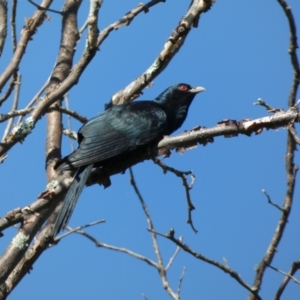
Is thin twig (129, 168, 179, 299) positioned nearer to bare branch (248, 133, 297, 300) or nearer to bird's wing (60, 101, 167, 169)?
bird's wing (60, 101, 167, 169)

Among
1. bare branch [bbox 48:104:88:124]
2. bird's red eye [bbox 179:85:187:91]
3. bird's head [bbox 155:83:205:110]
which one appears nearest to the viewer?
bare branch [bbox 48:104:88:124]

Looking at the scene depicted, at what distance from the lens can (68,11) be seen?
5629 mm

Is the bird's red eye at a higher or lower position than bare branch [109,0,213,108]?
higher

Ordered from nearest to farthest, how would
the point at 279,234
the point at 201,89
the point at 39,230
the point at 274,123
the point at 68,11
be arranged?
the point at 274,123 < the point at 39,230 < the point at 279,234 < the point at 68,11 < the point at 201,89

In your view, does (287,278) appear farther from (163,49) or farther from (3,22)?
(3,22)

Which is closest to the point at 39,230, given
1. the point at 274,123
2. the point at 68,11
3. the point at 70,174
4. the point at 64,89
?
the point at 70,174

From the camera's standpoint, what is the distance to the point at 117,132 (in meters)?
4.89

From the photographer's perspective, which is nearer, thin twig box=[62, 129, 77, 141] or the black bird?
the black bird

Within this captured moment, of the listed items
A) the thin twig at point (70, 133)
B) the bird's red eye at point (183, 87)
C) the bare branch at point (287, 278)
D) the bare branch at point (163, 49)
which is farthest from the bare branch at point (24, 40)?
the bare branch at point (287, 278)

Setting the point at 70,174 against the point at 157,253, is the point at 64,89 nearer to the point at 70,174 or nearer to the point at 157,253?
the point at 70,174

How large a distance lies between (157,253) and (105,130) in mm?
1102

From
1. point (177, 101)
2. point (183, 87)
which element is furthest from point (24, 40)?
point (183, 87)

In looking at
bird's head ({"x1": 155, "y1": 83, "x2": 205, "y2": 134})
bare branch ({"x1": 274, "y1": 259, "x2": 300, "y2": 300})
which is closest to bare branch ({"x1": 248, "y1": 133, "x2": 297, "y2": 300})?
bare branch ({"x1": 274, "y1": 259, "x2": 300, "y2": 300})

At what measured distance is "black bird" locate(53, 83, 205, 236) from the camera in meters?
4.19
